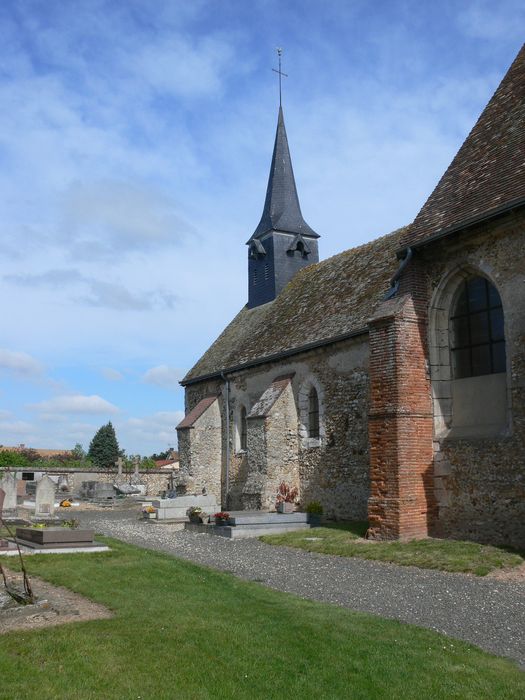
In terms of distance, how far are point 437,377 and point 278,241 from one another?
1509cm

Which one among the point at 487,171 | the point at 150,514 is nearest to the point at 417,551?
the point at 487,171

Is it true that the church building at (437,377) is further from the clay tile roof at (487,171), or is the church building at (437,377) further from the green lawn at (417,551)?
the green lawn at (417,551)

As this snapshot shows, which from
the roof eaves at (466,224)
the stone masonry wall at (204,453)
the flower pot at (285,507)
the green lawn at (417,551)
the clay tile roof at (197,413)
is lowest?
the green lawn at (417,551)

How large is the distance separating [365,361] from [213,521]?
5.79m

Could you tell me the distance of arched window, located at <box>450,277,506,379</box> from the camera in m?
12.8

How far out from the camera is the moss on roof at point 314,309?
1861 cm

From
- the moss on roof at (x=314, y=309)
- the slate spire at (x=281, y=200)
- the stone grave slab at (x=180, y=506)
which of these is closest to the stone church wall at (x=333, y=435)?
the moss on roof at (x=314, y=309)

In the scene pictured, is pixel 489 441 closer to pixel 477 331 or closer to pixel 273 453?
pixel 477 331

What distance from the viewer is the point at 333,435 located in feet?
59.0

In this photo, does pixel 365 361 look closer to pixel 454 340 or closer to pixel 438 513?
pixel 454 340

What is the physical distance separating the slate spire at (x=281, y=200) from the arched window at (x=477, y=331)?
1505 centimetres

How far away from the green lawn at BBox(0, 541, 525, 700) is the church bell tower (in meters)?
19.9

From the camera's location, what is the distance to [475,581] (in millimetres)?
9773

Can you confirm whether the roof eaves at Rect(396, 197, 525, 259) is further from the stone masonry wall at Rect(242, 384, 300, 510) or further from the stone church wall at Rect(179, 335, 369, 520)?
the stone masonry wall at Rect(242, 384, 300, 510)
